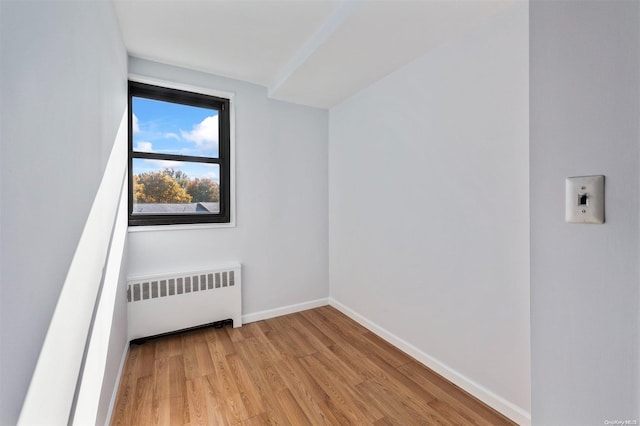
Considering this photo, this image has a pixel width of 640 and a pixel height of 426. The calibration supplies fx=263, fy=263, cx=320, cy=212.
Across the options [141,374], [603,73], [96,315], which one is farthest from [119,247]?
[603,73]

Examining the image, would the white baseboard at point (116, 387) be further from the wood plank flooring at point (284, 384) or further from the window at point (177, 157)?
the window at point (177, 157)

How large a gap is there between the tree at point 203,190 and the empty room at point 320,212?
0.03 m

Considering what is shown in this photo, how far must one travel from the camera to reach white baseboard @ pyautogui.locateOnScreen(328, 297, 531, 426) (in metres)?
1.51

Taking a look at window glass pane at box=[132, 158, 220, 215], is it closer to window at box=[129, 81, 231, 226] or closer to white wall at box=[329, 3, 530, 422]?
window at box=[129, 81, 231, 226]

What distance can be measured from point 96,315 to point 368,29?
7.24 feet

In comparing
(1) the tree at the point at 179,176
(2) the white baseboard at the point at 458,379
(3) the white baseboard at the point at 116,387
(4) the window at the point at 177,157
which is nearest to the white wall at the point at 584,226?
(2) the white baseboard at the point at 458,379

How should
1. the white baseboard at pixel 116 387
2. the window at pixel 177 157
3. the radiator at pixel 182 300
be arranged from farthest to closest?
the window at pixel 177 157
the radiator at pixel 182 300
the white baseboard at pixel 116 387

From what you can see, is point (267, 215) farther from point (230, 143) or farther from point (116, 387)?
point (116, 387)

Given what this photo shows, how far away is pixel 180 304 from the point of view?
241 cm

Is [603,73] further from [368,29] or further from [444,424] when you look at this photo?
[444,424]

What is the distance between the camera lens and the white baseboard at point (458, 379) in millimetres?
1514

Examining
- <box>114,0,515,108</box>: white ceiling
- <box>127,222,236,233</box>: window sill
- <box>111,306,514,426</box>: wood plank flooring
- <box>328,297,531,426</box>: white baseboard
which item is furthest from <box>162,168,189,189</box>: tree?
<box>328,297,531,426</box>: white baseboard

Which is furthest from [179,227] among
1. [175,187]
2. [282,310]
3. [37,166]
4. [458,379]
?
[458,379]

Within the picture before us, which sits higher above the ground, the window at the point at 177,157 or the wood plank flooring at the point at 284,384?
the window at the point at 177,157
